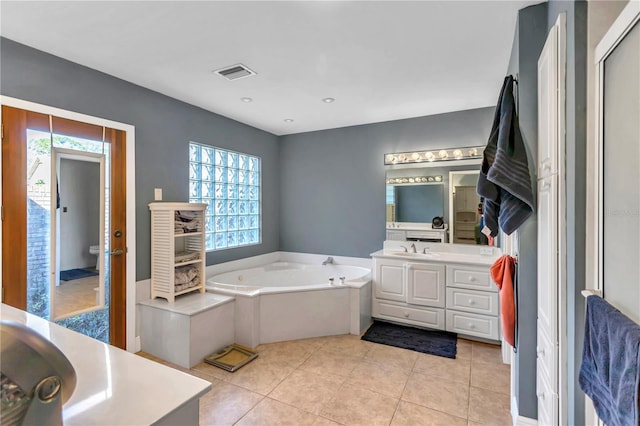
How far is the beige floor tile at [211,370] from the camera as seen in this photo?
233cm

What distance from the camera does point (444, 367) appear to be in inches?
96.4

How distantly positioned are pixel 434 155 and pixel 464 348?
2055mm

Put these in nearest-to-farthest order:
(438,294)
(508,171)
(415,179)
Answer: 1. (508,171)
2. (438,294)
3. (415,179)

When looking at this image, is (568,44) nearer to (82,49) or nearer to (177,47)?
(177,47)

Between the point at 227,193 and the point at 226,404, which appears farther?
the point at 227,193

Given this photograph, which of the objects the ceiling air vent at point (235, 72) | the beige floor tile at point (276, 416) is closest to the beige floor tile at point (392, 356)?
the beige floor tile at point (276, 416)

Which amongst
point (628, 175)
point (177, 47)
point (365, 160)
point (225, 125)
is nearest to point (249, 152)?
point (225, 125)

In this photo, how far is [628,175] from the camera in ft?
2.79

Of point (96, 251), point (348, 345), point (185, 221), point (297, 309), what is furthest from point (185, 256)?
point (348, 345)

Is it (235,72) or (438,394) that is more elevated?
(235,72)

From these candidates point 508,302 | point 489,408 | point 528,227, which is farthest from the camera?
point 489,408

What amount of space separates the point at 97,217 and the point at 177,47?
4.88 ft

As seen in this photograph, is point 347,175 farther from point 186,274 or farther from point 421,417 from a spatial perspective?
point 421,417

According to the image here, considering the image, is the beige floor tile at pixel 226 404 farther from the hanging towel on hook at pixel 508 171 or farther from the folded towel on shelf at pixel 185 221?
the hanging towel on hook at pixel 508 171
